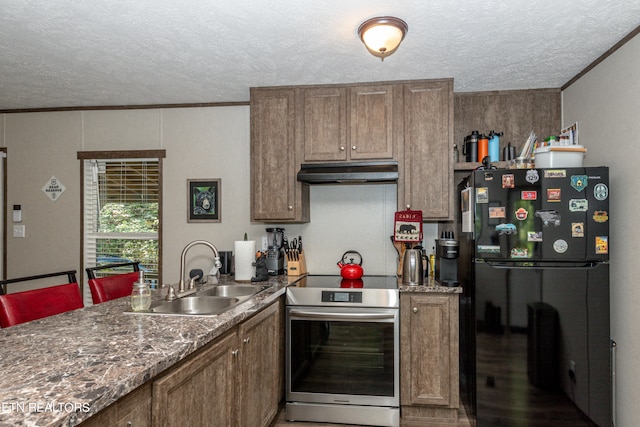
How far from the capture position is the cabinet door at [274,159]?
308cm

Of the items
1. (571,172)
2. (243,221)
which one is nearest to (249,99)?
(243,221)

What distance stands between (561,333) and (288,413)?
70.6 inches

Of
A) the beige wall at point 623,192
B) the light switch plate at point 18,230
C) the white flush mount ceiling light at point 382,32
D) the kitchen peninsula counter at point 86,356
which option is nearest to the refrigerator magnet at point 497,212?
the beige wall at point 623,192

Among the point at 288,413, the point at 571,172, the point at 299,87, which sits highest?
the point at 299,87

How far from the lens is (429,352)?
8.55 ft

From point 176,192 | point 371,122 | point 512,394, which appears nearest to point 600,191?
point 512,394

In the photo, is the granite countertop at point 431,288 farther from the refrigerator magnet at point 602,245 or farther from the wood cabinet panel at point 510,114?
the wood cabinet panel at point 510,114

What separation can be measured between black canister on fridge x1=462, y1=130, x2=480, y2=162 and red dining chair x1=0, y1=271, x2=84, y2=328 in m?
2.84

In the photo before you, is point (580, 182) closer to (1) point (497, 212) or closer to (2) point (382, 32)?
(1) point (497, 212)

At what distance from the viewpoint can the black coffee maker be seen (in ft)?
8.87

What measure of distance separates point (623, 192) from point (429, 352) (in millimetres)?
1523

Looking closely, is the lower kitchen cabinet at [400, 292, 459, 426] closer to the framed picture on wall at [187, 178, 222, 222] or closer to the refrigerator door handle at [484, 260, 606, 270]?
the refrigerator door handle at [484, 260, 606, 270]

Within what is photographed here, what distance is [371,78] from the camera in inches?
115

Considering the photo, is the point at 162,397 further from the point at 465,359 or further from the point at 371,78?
the point at 371,78
